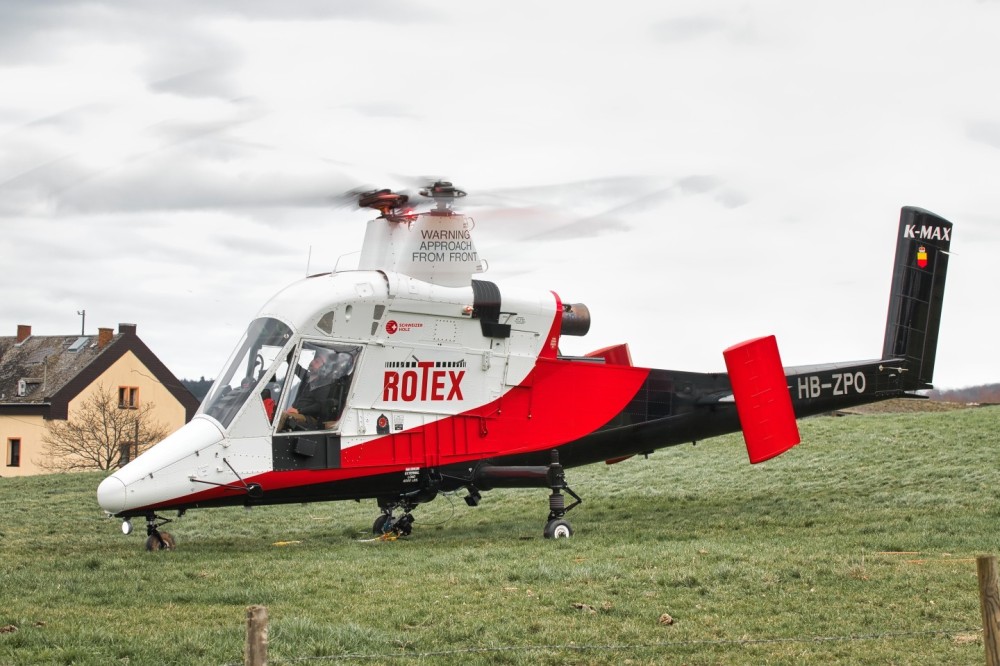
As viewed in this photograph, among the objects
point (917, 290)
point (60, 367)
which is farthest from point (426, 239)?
point (60, 367)

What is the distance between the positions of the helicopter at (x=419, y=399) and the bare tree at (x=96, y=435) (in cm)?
4938

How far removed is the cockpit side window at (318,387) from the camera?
49.4ft

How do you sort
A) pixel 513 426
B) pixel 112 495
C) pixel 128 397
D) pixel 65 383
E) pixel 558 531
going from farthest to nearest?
1. pixel 128 397
2. pixel 65 383
3. pixel 513 426
4. pixel 558 531
5. pixel 112 495

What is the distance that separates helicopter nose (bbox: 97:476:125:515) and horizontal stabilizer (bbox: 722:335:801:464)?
8.66 meters

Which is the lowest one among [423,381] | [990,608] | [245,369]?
[990,608]

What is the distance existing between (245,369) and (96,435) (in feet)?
178

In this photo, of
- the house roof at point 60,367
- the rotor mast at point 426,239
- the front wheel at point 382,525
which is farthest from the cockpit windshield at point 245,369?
the house roof at point 60,367

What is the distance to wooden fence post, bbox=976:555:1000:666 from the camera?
22.9ft

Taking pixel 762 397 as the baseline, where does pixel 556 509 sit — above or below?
below

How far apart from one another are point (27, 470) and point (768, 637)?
212ft

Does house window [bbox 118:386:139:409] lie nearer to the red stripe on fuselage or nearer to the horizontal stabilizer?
the red stripe on fuselage

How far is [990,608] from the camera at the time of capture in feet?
23.0

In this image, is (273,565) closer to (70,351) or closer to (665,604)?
(665,604)

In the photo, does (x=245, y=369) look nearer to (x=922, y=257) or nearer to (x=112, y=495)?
(x=112, y=495)
